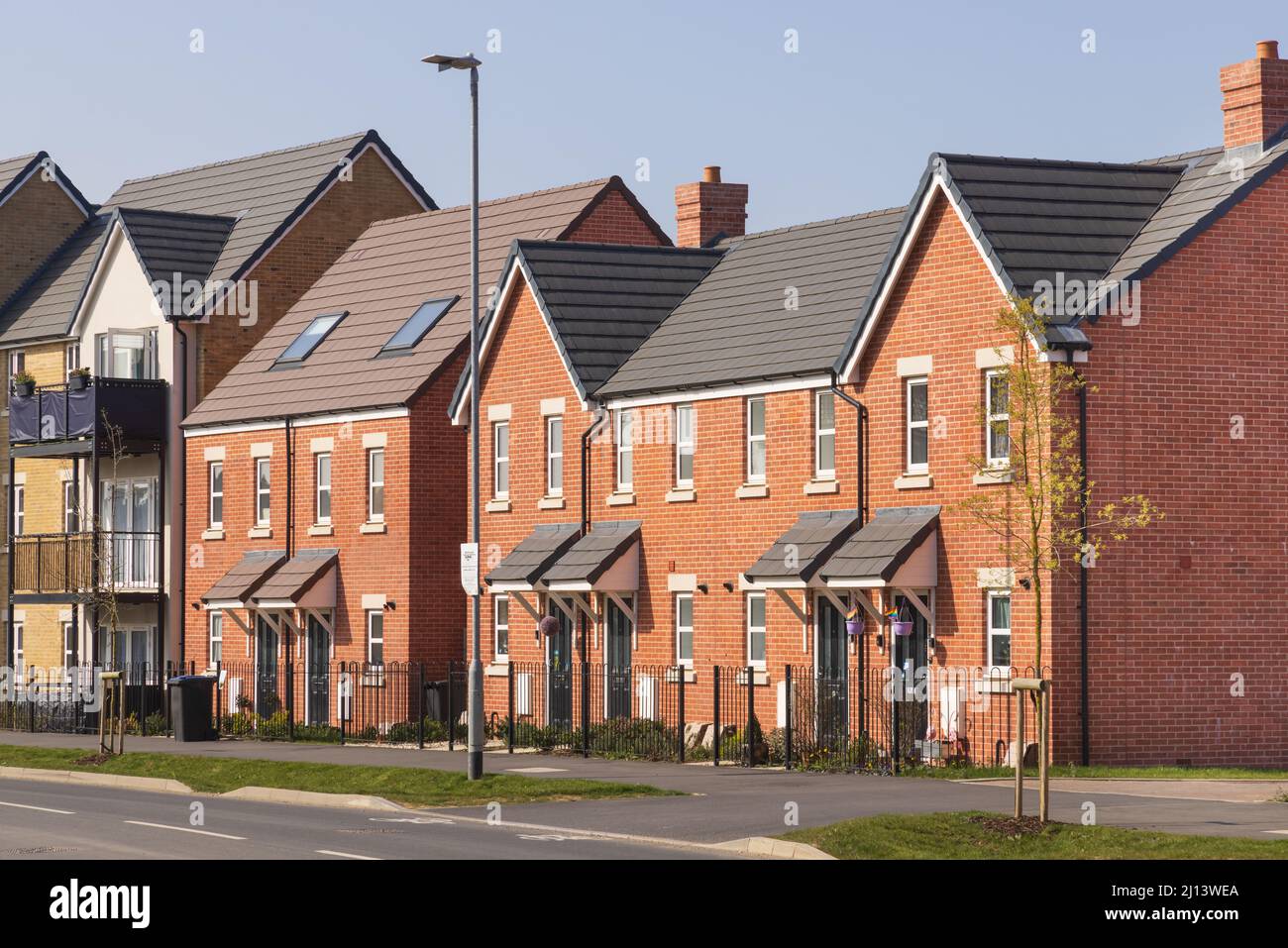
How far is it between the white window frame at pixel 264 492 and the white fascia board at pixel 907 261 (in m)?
16.7

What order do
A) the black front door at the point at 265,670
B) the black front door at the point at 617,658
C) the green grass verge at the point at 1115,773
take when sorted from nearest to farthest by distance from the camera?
the green grass verge at the point at 1115,773
the black front door at the point at 617,658
the black front door at the point at 265,670

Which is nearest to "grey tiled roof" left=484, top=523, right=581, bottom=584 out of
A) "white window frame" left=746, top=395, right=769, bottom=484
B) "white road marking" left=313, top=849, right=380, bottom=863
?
"white window frame" left=746, top=395, right=769, bottom=484

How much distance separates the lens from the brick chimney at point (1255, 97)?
3362 centimetres

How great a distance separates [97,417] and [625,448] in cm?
1552

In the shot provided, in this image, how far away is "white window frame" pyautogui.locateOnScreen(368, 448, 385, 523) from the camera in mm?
44469

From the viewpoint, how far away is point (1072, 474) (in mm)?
30656

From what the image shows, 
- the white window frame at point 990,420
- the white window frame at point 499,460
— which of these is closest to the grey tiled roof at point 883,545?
the white window frame at point 990,420

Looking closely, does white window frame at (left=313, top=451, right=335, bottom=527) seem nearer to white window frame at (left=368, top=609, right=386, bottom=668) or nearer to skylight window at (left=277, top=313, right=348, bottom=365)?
white window frame at (left=368, top=609, right=386, bottom=668)

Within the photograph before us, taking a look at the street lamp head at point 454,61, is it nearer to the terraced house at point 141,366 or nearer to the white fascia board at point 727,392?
the white fascia board at point 727,392

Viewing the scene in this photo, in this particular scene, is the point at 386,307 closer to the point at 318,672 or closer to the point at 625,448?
the point at 318,672

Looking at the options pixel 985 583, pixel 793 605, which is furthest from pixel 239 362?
pixel 985 583

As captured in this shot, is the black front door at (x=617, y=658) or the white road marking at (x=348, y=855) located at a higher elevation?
the black front door at (x=617, y=658)
